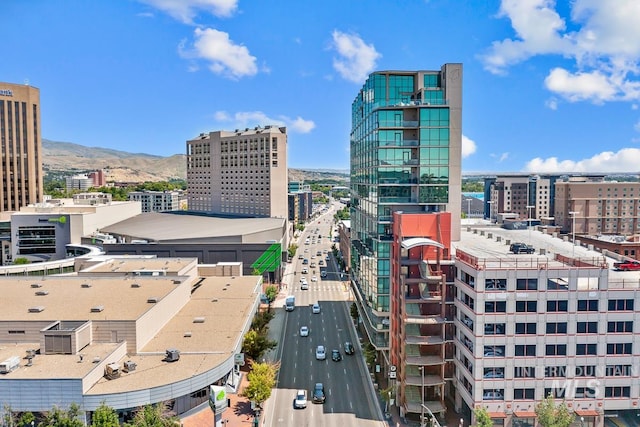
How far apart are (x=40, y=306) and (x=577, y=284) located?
195 ft

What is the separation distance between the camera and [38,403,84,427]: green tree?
37.6m

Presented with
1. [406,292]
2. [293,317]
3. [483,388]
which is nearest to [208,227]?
[293,317]

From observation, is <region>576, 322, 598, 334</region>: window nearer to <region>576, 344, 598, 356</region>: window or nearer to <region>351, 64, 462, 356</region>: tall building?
<region>576, 344, 598, 356</region>: window

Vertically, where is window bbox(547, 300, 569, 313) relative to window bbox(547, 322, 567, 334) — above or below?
above

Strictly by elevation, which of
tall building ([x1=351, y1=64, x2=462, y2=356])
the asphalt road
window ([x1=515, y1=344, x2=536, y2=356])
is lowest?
the asphalt road

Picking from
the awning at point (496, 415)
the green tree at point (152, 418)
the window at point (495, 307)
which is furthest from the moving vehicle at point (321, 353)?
the green tree at point (152, 418)

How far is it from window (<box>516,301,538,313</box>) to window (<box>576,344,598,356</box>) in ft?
17.9

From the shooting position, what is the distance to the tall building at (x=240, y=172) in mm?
162625

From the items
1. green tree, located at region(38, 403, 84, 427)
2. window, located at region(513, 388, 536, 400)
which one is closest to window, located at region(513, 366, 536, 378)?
window, located at region(513, 388, 536, 400)

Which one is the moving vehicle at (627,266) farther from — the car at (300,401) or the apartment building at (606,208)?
the apartment building at (606,208)

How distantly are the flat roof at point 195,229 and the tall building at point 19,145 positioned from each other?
38.0m

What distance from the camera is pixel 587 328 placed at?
46.2 meters

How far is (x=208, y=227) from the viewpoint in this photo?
13312 cm

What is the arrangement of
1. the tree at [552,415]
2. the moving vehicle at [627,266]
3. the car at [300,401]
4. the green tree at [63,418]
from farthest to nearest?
the moving vehicle at [627,266] < the car at [300,401] < the tree at [552,415] < the green tree at [63,418]
